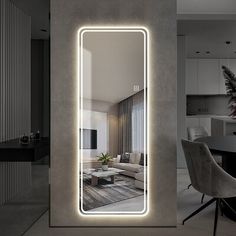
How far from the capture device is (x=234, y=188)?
2.81 meters

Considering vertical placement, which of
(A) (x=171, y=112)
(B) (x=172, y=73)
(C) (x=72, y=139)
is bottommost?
(C) (x=72, y=139)

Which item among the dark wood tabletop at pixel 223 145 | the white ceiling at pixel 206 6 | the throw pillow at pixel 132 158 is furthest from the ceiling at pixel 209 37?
the throw pillow at pixel 132 158

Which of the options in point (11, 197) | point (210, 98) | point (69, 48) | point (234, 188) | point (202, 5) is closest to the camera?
point (234, 188)

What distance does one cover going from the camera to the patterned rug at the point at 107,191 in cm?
310

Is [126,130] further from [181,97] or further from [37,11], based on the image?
[181,97]

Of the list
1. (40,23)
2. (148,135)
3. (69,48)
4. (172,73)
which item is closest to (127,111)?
(148,135)

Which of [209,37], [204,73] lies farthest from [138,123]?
[204,73]

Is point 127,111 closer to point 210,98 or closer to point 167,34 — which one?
point 167,34

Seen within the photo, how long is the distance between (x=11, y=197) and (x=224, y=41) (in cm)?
513

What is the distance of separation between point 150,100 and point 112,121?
0.42m

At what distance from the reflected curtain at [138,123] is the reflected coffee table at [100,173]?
0.90ft

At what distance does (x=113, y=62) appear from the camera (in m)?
3.09

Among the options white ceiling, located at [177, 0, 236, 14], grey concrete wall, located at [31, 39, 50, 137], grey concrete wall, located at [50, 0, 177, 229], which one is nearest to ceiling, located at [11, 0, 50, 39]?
grey concrete wall, located at [31, 39, 50, 137]

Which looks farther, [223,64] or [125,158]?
[223,64]
